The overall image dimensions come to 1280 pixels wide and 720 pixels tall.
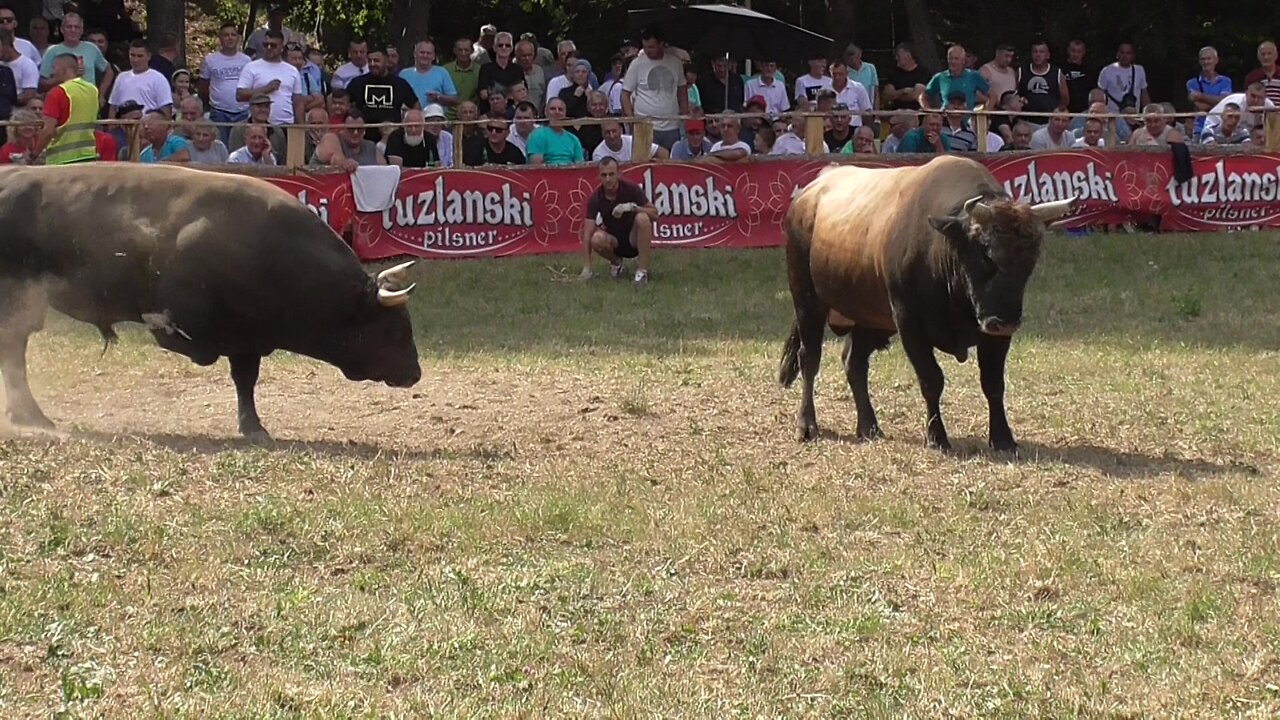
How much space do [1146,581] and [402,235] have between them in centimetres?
1139

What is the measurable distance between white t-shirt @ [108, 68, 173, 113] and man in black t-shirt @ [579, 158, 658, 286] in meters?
4.09

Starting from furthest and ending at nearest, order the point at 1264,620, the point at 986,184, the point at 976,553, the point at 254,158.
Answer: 1. the point at 254,158
2. the point at 986,184
3. the point at 976,553
4. the point at 1264,620

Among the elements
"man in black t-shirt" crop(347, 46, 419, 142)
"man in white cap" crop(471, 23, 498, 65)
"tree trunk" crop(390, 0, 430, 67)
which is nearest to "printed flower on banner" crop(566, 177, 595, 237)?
"man in black t-shirt" crop(347, 46, 419, 142)

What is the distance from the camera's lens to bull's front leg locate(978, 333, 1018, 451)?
369 inches

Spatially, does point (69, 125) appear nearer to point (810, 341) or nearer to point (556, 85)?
point (556, 85)

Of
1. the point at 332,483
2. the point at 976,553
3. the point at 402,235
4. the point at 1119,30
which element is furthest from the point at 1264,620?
the point at 1119,30

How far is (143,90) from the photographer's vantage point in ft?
55.4

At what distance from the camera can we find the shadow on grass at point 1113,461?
879 centimetres

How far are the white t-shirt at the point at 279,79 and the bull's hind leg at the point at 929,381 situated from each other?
369 inches

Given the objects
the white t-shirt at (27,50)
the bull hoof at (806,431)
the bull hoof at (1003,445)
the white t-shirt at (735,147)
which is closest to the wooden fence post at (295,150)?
the white t-shirt at (27,50)

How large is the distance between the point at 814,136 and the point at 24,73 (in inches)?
292

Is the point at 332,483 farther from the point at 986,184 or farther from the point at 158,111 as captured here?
the point at 158,111

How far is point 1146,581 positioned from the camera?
6598mm

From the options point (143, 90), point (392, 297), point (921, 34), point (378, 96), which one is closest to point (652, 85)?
point (378, 96)
